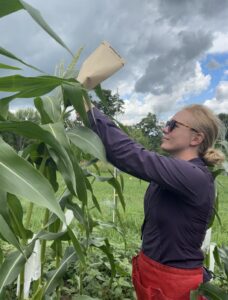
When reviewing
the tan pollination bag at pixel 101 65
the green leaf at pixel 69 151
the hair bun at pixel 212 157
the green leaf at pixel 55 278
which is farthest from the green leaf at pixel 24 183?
the hair bun at pixel 212 157

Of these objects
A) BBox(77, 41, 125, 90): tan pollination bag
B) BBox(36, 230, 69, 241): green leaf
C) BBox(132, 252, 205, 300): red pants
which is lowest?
BBox(132, 252, 205, 300): red pants

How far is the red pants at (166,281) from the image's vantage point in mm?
1753

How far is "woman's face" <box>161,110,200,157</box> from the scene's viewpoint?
6.04 ft

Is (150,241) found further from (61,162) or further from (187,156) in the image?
(61,162)

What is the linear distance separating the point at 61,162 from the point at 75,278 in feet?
5.79

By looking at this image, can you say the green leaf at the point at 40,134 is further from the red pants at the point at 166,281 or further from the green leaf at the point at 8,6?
the red pants at the point at 166,281

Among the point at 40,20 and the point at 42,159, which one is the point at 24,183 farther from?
the point at 42,159

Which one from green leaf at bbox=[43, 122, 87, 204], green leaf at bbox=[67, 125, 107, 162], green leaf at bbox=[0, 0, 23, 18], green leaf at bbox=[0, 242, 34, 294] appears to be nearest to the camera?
green leaf at bbox=[0, 0, 23, 18]

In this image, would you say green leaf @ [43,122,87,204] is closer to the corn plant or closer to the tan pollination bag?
the corn plant

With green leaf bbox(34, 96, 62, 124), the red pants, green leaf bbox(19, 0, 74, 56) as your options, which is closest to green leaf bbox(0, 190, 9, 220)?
green leaf bbox(19, 0, 74, 56)

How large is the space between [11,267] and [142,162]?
22.7 inches

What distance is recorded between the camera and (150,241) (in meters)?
1.83

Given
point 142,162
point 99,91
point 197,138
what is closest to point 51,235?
point 142,162

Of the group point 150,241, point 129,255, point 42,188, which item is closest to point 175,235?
point 150,241
